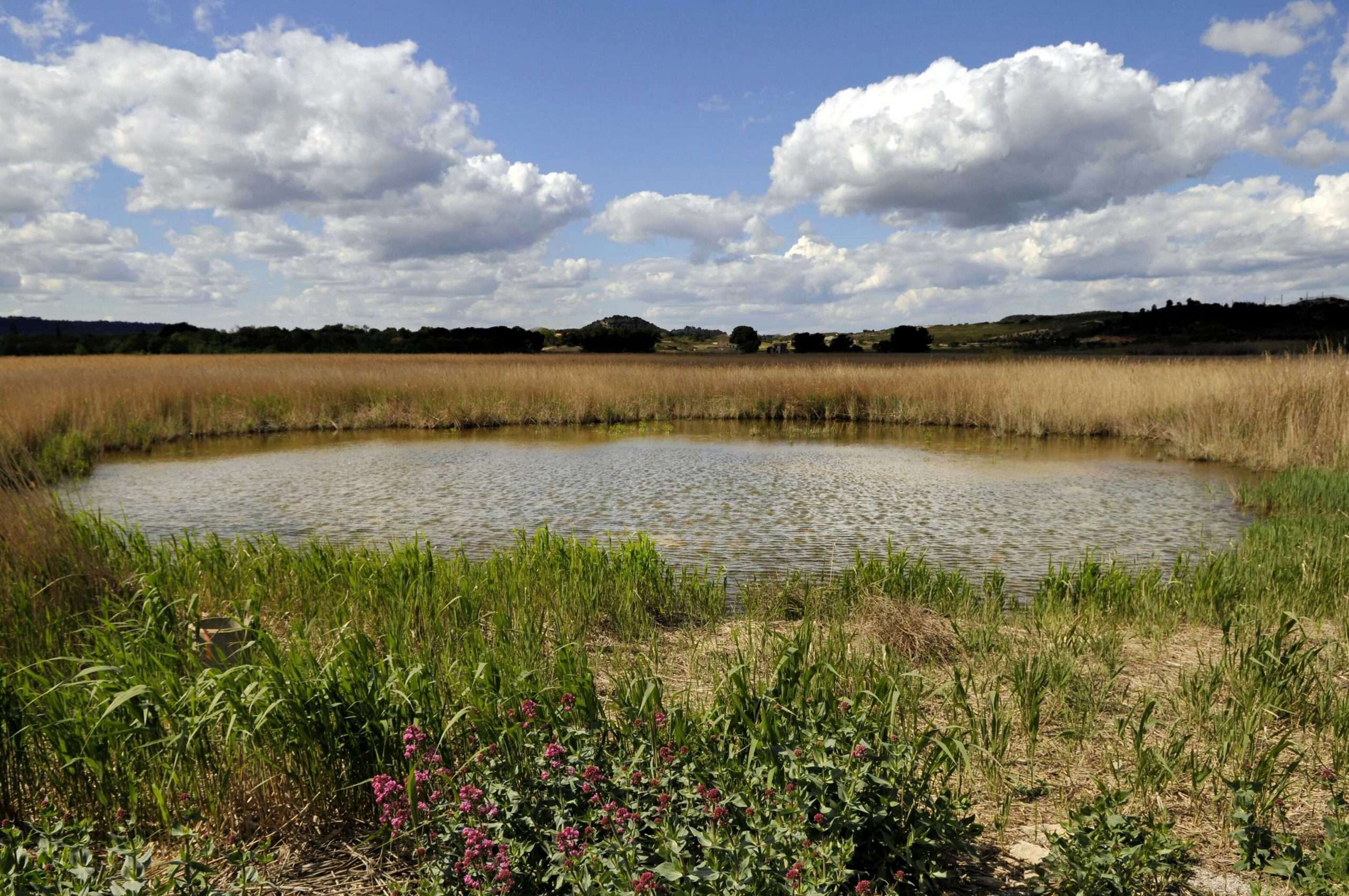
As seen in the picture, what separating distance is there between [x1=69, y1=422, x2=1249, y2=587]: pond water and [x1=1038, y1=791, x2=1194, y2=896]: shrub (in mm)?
4513

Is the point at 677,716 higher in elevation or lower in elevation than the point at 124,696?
lower

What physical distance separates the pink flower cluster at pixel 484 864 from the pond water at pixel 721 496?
5.03m

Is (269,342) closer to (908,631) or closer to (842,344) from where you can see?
(842,344)

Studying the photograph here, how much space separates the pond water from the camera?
8.16 meters

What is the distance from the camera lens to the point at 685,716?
3102 mm

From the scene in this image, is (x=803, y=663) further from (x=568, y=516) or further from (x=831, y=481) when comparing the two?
(x=831, y=481)

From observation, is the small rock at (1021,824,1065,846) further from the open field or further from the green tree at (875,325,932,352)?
the green tree at (875,325,932,352)

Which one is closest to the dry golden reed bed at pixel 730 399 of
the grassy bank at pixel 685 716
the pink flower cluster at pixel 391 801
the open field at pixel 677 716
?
the open field at pixel 677 716

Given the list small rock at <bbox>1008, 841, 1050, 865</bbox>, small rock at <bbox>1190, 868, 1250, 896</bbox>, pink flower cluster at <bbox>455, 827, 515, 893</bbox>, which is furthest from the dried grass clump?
pink flower cluster at <bbox>455, 827, 515, 893</bbox>

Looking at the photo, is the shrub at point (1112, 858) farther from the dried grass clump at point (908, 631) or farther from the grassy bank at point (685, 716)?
the dried grass clump at point (908, 631)

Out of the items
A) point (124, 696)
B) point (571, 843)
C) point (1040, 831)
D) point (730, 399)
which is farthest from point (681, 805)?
point (730, 399)

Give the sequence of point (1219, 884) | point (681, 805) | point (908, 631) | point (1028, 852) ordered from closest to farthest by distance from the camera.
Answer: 1. point (681, 805)
2. point (1219, 884)
3. point (1028, 852)
4. point (908, 631)

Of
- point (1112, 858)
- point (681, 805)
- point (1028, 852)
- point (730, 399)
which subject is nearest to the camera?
point (1112, 858)

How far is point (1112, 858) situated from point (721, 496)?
8415 millimetres
